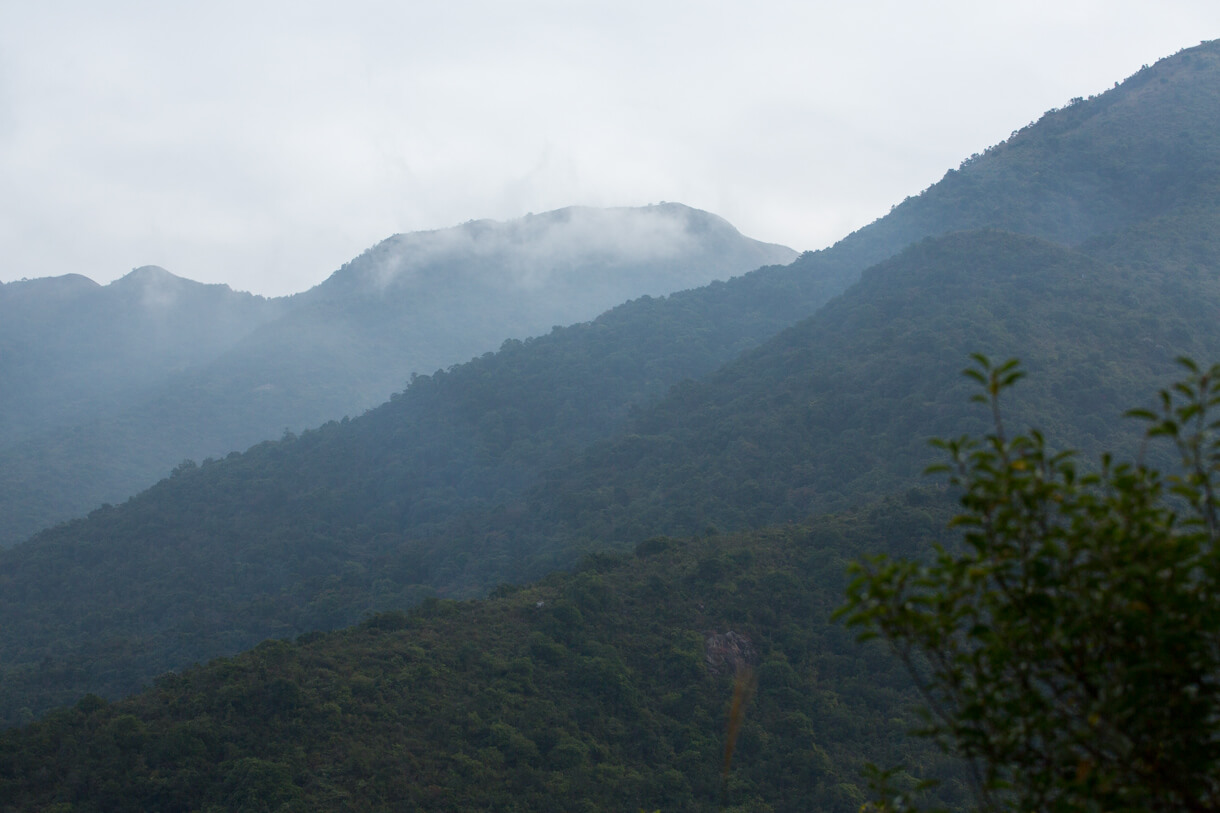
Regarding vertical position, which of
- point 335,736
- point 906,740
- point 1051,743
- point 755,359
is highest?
point 755,359

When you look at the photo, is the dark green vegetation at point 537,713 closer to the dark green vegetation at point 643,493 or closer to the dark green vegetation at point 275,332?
the dark green vegetation at point 643,493

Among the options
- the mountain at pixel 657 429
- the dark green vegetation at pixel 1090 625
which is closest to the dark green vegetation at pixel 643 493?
the mountain at pixel 657 429

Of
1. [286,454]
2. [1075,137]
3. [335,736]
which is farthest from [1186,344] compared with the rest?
[286,454]

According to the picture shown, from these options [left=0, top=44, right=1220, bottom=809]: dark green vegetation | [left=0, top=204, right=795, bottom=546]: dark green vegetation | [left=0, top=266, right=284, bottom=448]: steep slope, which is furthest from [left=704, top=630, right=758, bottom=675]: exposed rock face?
[left=0, top=266, right=284, bottom=448]: steep slope

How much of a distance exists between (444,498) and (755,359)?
22714mm

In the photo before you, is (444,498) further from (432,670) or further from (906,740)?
(906,740)

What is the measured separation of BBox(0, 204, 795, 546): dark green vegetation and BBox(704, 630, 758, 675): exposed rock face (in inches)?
2496

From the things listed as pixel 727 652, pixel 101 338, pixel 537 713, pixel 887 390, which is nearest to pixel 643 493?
pixel 887 390

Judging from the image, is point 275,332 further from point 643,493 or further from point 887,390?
point 887,390

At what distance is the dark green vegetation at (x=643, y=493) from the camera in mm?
20875

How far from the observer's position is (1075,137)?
247 feet

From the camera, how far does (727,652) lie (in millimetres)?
26266

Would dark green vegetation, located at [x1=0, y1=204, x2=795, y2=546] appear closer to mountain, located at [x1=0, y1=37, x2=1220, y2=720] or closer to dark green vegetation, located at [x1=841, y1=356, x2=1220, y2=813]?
mountain, located at [x1=0, y1=37, x2=1220, y2=720]

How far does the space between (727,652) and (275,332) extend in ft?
330
